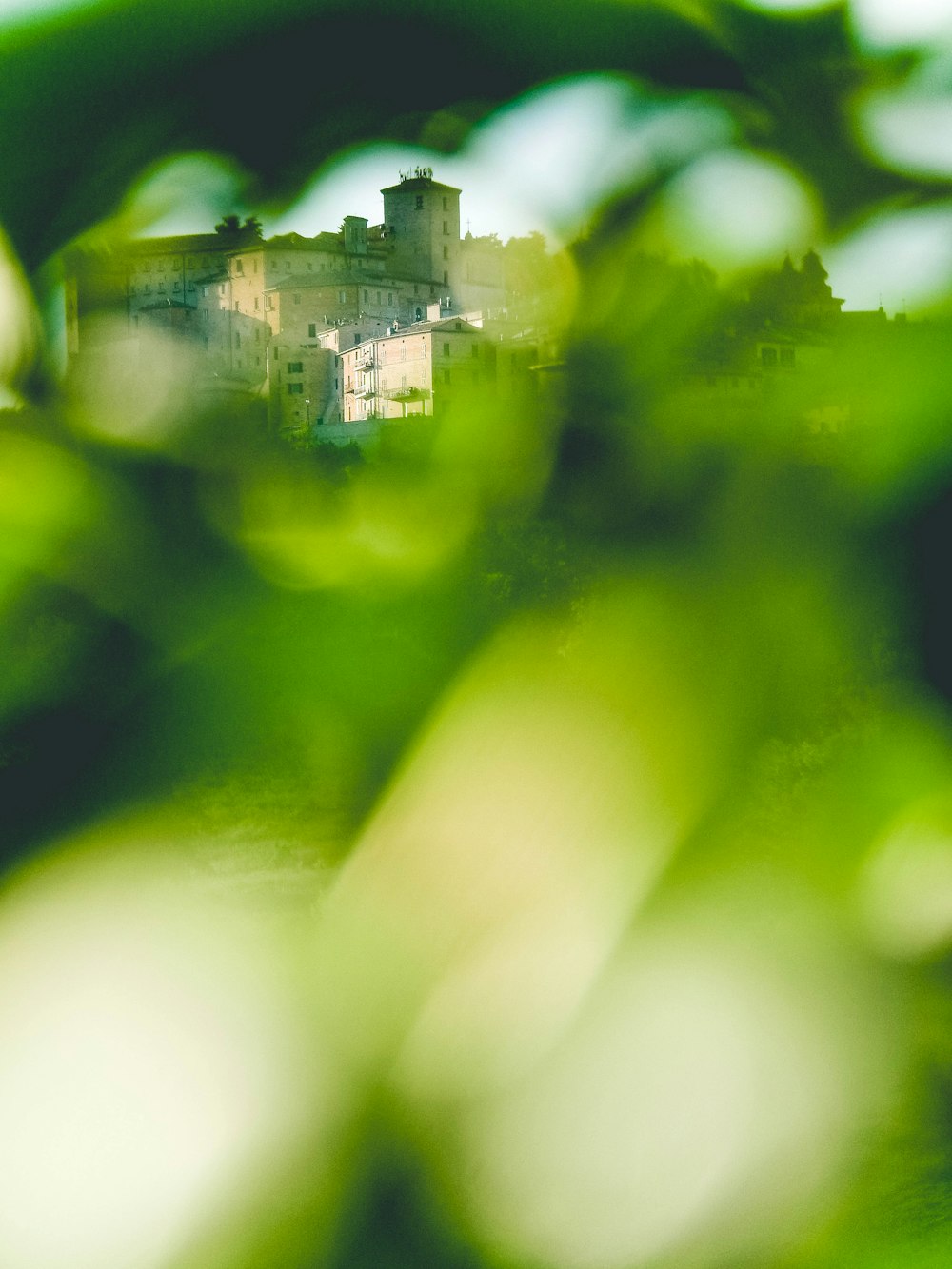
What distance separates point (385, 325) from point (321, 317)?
0.03m

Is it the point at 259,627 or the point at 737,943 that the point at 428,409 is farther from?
the point at 737,943

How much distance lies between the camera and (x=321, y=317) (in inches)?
19.3

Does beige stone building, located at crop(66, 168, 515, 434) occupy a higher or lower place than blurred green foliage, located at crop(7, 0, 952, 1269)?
higher

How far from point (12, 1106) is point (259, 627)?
0.22 m

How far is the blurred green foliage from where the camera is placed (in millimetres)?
445

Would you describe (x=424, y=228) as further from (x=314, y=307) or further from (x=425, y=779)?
(x=425, y=779)

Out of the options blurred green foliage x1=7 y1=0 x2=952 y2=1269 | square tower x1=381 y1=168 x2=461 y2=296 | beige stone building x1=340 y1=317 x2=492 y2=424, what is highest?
square tower x1=381 y1=168 x2=461 y2=296

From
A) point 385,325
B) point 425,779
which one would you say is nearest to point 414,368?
point 385,325

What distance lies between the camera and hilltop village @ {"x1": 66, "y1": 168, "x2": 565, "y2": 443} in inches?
18.2

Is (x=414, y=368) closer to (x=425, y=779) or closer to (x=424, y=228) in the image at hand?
(x=424, y=228)

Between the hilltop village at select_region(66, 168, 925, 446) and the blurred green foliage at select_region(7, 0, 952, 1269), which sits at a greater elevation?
the hilltop village at select_region(66, 168, 925, 446)

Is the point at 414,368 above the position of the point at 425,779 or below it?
above

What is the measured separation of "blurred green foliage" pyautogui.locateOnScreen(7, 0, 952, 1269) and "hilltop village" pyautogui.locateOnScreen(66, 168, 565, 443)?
0.05 feet

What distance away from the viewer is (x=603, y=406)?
1.57 ft
